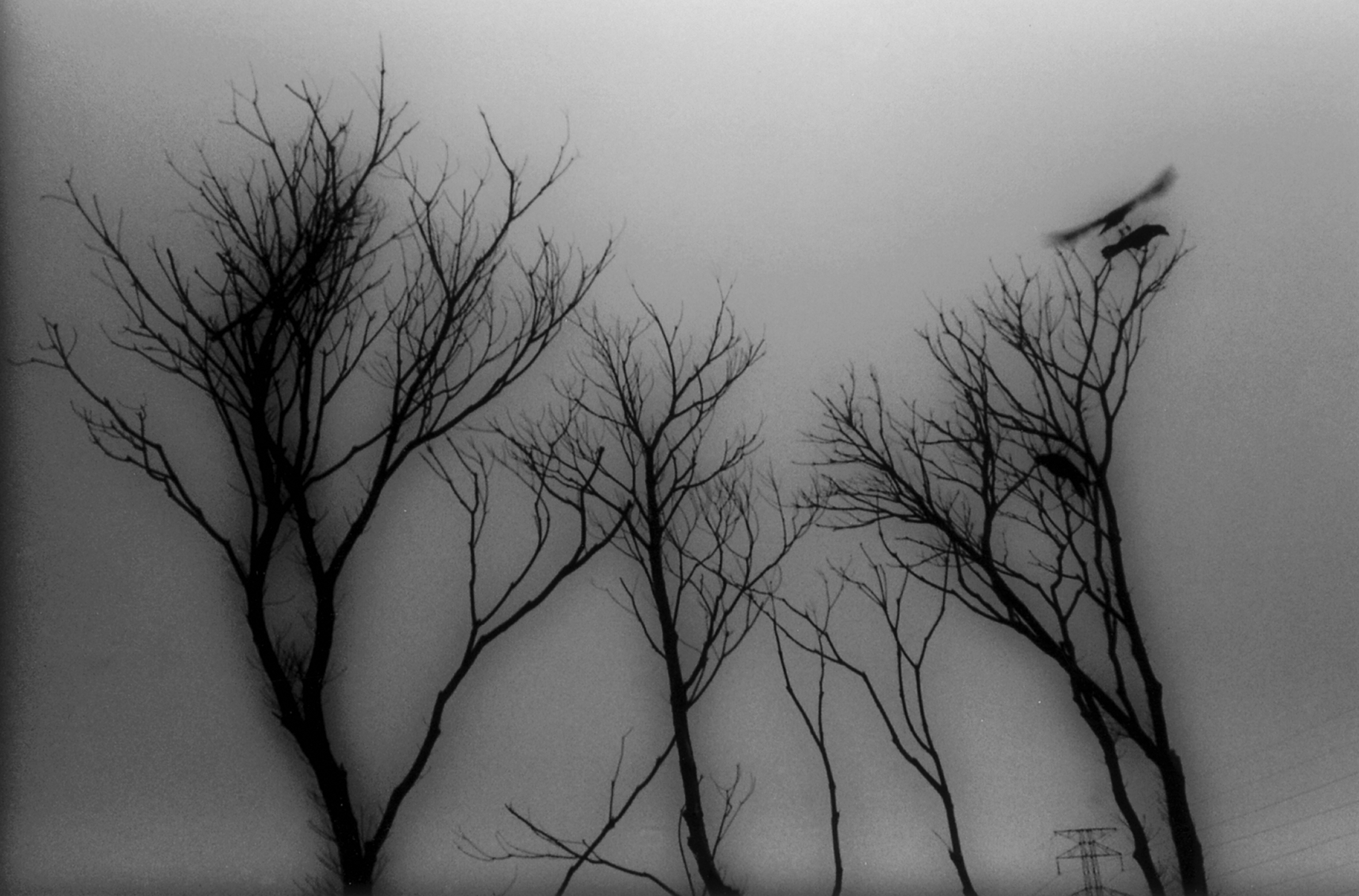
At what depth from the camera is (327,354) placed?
213 cm

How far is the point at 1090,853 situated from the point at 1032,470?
0.74 metres

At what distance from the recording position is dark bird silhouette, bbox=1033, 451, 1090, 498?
214cm

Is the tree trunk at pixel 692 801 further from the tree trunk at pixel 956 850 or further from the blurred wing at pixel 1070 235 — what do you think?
the blurred wing at pixel 1070 235

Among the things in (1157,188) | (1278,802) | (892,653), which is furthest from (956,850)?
(1157,188)

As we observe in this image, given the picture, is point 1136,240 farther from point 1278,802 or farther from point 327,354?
point 327,354

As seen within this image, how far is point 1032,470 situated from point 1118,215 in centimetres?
57

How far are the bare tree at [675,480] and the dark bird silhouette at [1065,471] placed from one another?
49cm

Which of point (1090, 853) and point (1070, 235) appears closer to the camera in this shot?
point (1090, 853)

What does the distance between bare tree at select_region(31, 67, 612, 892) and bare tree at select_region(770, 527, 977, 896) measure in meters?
0.46

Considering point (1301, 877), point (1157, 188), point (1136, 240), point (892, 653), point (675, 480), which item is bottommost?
point (1301, 877)

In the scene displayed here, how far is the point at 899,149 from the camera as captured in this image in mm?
2256

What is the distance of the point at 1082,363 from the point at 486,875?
156cm

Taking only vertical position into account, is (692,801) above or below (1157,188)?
below

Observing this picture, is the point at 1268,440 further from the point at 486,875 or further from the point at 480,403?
the point at 486,875
